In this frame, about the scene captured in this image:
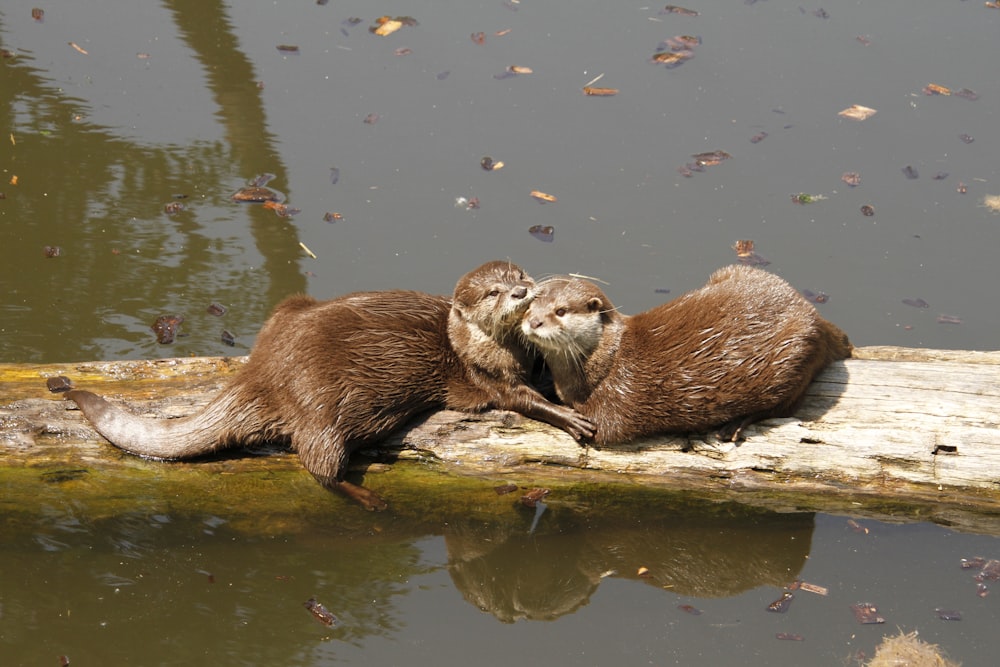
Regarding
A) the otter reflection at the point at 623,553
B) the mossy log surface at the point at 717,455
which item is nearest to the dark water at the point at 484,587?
the otter reflection at the point at 623,553

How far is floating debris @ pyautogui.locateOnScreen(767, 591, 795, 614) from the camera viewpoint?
3891 mm

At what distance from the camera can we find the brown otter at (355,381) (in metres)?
3.84

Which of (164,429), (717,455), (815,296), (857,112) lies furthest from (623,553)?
(857,112)

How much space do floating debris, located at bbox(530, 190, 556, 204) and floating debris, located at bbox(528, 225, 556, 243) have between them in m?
0.25

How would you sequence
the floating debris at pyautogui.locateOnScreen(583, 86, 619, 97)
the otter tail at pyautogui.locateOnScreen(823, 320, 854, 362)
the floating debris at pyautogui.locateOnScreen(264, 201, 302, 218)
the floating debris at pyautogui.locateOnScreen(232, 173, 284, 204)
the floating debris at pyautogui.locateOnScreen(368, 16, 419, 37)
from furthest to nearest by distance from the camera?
the floating debris at pyautogui.locateOnScreen(368, 16, 419, 37)
the floating debris at pyautogui.locateOnScreen(583, 86, 619, 97)
the floating debris at pyautogui.locateOnScreen(232, 173, 284, 204)
the floating debris at pyautogui.locateOnScreen(264, 201, 302, 218)
the otter tail at pyautogui.locateOnScreen(823, 320, 854, 362)

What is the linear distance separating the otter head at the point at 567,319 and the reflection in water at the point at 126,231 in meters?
1.80

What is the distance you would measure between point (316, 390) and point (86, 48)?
4489mm

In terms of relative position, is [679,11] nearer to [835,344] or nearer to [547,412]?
[835,344]

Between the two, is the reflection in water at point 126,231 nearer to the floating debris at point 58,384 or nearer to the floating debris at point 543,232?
the floating debris at point 58,384

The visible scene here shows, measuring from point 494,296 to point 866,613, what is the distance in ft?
5.94

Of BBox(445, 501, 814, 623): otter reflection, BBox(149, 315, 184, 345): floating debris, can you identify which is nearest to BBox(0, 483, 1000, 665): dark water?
BBox(445, 501, 814, 623): otter reflection

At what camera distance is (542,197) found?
591 cm

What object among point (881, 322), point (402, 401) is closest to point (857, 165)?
point (881, 322)

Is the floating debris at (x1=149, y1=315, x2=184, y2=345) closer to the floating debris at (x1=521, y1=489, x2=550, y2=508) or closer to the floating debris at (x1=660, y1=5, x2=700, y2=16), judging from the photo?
the floating debris at (x1=521, y1=489, x2=550, y2=508)
